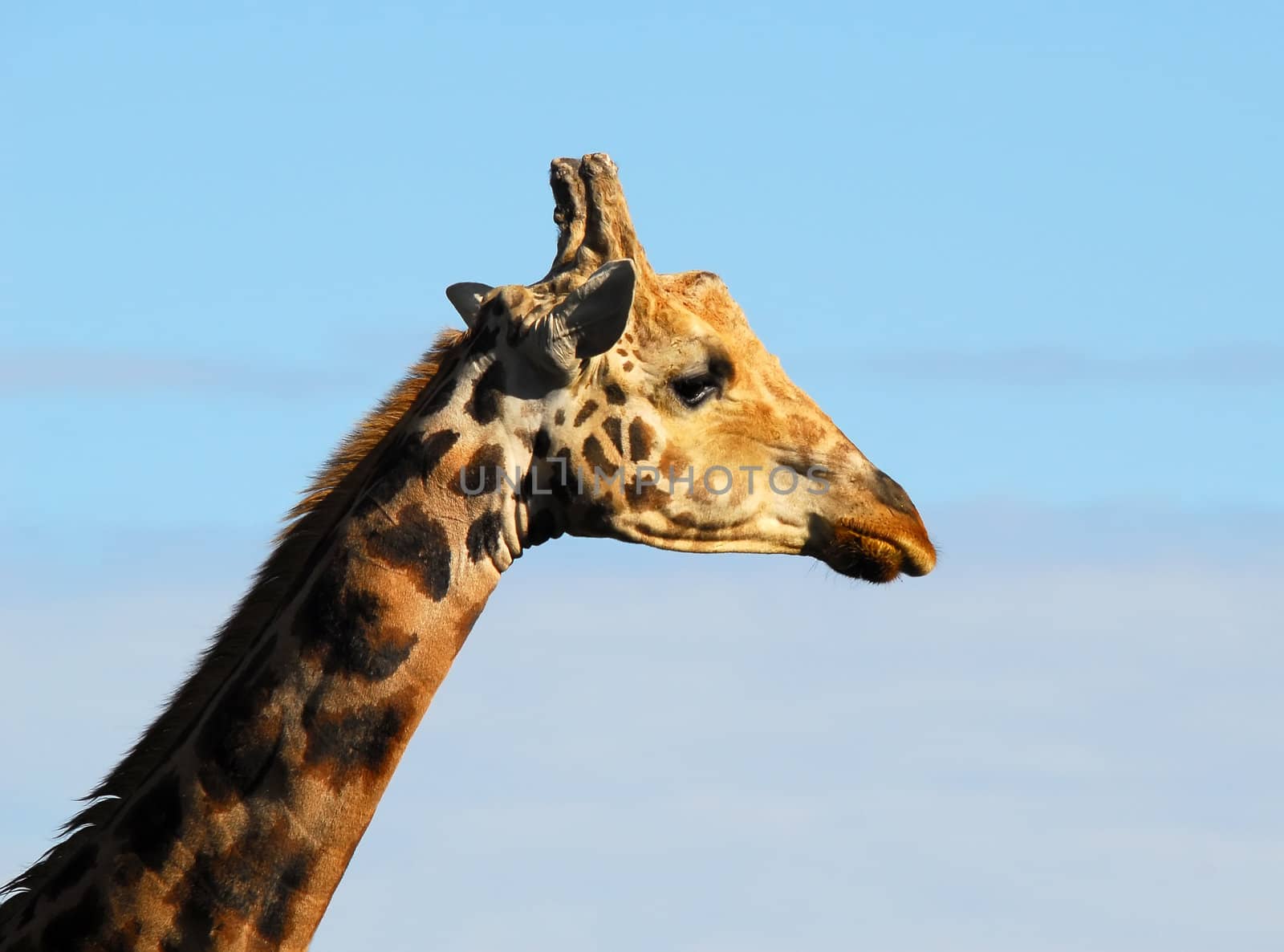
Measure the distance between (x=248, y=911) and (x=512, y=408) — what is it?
2.64 meters

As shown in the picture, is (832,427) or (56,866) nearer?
(56,866)

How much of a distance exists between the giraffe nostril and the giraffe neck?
1.92 meters

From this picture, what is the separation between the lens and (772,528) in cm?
898

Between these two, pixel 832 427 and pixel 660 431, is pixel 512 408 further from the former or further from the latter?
pixel 832 427

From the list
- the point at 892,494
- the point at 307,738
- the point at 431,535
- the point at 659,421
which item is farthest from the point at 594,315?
the point at 307,738

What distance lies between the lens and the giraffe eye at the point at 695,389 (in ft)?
29.1

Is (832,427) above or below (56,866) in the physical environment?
above

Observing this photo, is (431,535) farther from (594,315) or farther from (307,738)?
(594,315)

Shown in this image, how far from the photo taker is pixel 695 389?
894cm

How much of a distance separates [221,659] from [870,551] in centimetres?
332

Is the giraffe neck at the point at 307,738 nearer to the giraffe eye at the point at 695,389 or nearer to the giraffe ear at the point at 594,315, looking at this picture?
the giraffe ear at the point at 594,315

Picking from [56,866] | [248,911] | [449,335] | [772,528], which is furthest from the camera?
[449,335]

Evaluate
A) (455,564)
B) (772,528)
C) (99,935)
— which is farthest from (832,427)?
(99,935)

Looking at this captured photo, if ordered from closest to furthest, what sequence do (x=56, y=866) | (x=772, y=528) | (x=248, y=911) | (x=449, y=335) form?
(x=248, y=911) → (x=56, y=866) → (x=772, y=528) → (x=449, y=335)
